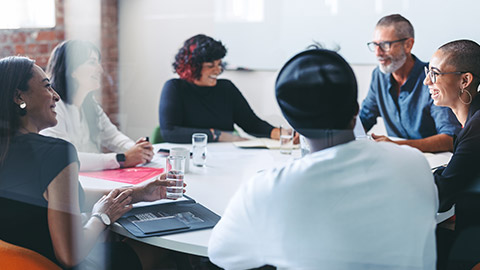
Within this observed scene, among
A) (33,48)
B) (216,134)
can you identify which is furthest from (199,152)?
(33,48)

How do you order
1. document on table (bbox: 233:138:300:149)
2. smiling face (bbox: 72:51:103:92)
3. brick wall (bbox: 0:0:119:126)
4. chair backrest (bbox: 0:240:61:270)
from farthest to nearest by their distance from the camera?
document on table (bbox: 233:138:300:149)
smiling face (bbox: 72:51:103:92)
brick wall (bbox: 0:0:119:126)
chair backrest (bbox: 0:240:61:270)

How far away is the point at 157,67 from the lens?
2.68m

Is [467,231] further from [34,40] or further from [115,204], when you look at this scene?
[34,40]

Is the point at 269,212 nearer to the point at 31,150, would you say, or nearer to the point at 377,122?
the point at 31,150

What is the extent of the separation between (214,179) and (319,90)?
0.97 meters

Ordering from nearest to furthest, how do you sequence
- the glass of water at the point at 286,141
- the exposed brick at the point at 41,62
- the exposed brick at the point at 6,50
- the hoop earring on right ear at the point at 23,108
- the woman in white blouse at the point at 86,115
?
the hoop earring on right ear at the point at 23,108
the exposed brick at the point at 41,62
the exposed brick at the point at 6,50
the woman in white blouse at the point at 86,115
the glass of water at the point at 286,141

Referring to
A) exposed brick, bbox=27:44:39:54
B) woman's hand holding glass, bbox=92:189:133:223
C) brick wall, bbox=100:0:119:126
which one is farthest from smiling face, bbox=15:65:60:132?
brick wall, bbox=100:0:119:126

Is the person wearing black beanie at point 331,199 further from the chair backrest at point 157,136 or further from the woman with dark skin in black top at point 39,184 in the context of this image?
the chair backrest at point 157,136

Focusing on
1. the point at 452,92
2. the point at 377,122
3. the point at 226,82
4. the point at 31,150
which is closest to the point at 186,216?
the point at 31,150

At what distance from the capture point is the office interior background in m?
1.66

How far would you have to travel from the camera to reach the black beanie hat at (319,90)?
0.99 m

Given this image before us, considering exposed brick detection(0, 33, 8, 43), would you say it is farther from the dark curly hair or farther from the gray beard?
the gray beard

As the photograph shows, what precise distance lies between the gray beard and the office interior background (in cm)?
7

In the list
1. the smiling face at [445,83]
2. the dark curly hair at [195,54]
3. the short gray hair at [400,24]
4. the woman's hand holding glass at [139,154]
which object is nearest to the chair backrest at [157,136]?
the dark curly hair at [195,54]
